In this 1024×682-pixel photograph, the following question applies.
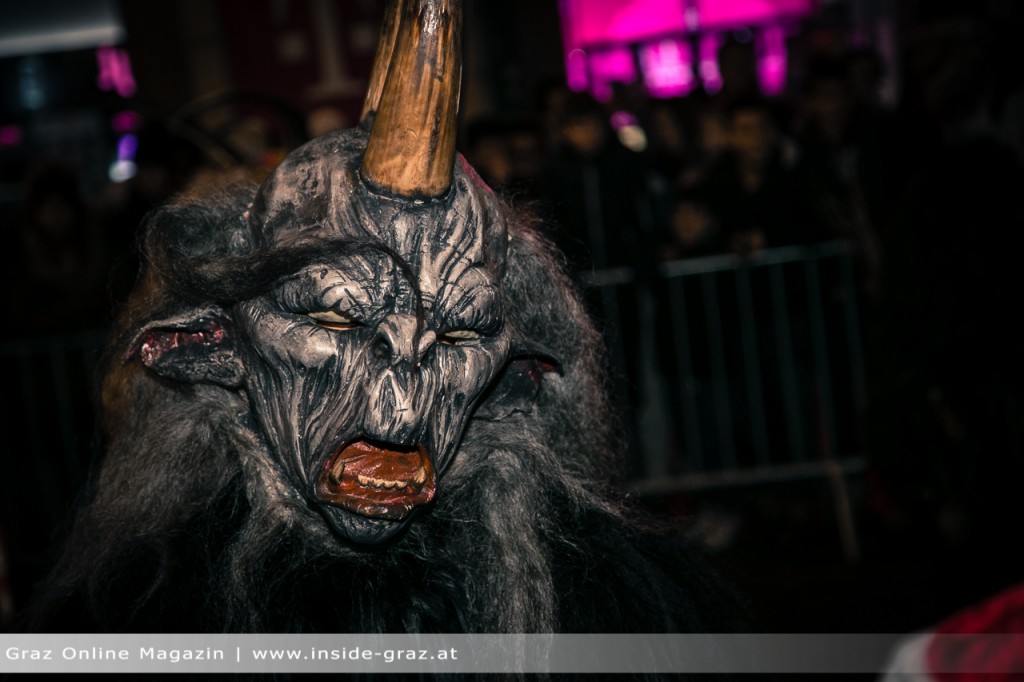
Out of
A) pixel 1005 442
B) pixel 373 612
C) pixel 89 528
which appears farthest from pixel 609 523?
pixel 1005 442

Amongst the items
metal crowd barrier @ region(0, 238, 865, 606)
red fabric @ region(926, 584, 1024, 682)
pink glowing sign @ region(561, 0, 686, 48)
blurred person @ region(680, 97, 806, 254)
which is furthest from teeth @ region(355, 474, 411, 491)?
pink glowing sign @ region(561, 0, 686, 48)

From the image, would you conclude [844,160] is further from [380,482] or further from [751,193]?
[380,482]

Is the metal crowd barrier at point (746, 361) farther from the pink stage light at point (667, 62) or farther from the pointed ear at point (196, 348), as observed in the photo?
the pink stage light at point (667, 62)

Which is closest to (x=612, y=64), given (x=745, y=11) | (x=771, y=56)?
(x=745, y=11)

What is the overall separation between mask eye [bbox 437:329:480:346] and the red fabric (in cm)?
70

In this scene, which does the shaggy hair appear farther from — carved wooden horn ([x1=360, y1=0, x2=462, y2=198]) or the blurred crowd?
the blurred crowd

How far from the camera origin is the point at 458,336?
1651mm

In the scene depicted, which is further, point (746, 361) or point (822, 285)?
point (746, 361)

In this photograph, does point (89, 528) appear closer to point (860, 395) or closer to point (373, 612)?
point (373, 612)

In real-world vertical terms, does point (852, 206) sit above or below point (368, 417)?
above

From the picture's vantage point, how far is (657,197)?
5.14 meters

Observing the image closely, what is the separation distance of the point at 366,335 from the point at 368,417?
112mm

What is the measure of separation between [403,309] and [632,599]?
589mm

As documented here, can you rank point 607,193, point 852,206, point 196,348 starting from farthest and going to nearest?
point 607,193, point 852,206, point 196,348
